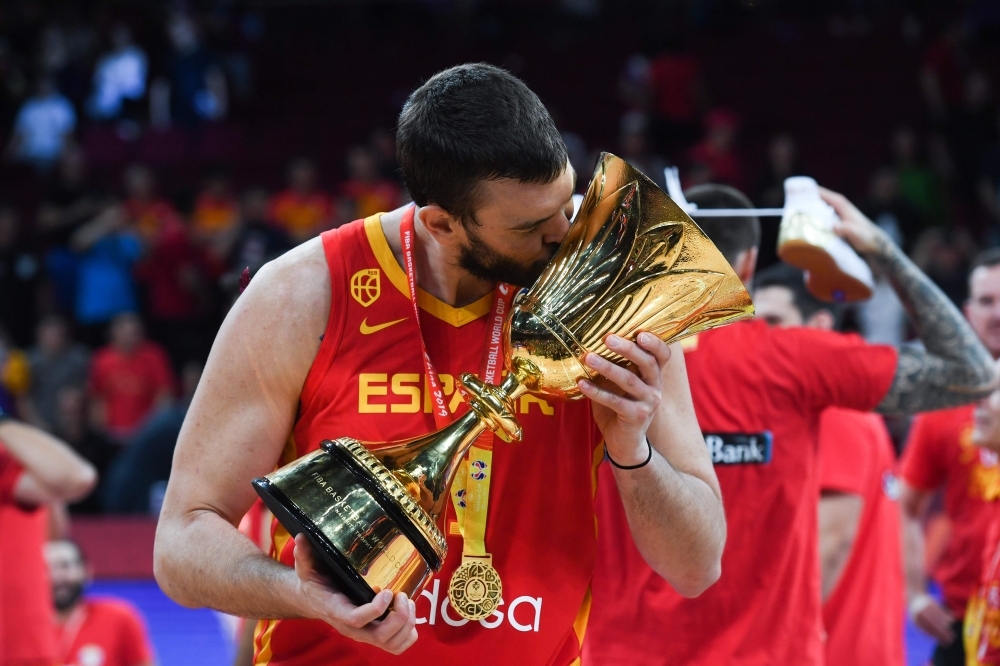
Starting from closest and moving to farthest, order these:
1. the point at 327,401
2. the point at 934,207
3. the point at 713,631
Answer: the point at 327,401 → the point at 713,631 → the point at 934,207

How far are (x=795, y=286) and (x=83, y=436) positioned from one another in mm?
7478

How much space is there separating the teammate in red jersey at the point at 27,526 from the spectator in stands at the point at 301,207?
7.66 m

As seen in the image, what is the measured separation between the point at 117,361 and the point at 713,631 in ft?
29.2

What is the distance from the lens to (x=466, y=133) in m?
2.13

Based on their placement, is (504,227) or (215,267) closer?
(504,227)

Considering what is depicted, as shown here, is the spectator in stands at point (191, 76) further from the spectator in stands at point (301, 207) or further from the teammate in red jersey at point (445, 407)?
the teammate in red jersey at point (445, 407)

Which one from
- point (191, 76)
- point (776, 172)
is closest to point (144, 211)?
point (191, 76)

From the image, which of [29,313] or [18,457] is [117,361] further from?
[18,457]

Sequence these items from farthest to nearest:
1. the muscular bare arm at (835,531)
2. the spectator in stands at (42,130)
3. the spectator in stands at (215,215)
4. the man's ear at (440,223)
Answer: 1. the spectator in stands at (42,130)
2. the spectator in stands at (215,215)
3. the muscular bare arm at (835,531)
4. the man's ear at (440,223)

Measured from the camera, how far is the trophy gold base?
73.3 inches

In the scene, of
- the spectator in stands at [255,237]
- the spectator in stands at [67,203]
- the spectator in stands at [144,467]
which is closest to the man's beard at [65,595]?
the spectator in stands at [144,467]

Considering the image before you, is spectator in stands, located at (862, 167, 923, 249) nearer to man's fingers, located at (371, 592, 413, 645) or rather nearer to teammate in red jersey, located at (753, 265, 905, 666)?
teammate in red jersey, located at (753, 265, 905, 666)

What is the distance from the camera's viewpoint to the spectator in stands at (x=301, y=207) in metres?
12.2

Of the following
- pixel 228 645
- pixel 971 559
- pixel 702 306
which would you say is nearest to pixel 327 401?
pixel 702 306
